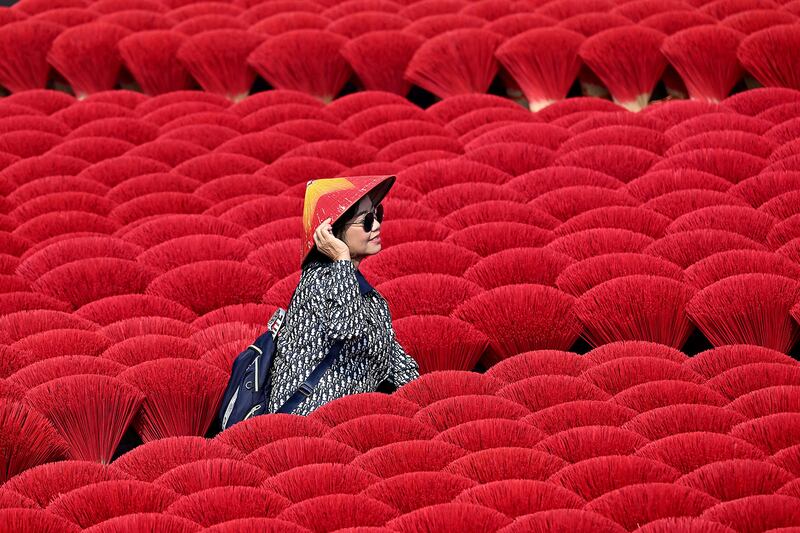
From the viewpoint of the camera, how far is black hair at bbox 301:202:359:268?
175 centimetres

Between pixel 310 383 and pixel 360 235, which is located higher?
pixel 360 235

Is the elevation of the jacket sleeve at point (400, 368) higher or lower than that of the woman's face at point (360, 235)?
lower

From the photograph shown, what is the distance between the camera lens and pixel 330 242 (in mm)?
1732

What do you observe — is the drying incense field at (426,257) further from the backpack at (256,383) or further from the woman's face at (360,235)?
the woman's face at (360,235)

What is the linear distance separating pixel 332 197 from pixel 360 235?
2.1 inches

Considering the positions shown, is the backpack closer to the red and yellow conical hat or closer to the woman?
the woman

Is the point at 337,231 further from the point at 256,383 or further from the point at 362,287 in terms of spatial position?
the point at 256,383

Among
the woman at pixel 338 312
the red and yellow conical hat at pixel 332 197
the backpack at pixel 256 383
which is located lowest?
the backpack at pixel 256 383

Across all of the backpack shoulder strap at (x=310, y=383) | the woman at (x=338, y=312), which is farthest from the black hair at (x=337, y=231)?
the backpack shoulder strap at (x=310, y=383)

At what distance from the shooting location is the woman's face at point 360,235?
1.76 meters

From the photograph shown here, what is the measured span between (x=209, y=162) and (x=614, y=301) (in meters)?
0.77

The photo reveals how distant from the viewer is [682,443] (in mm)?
1485

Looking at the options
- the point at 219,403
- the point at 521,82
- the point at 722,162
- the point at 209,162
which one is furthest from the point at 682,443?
the point at 521,82

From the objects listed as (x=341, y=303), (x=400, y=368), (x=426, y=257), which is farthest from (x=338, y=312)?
(x=426, y=257)
